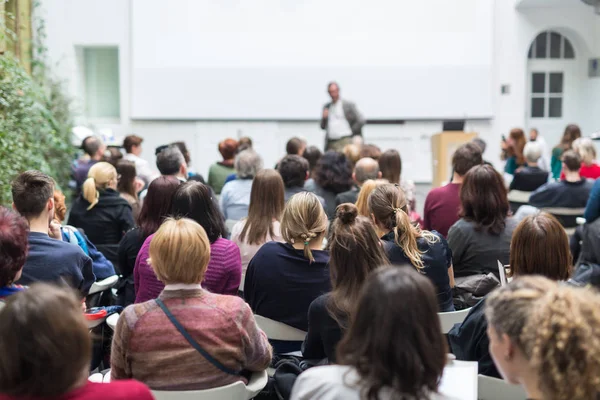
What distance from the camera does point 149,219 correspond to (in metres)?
4.39

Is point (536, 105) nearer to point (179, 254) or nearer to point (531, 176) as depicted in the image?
point (531, 176)

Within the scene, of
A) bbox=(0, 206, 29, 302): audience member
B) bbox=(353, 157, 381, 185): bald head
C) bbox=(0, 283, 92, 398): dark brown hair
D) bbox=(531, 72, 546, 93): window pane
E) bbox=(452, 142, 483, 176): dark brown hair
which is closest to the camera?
bbox=(0, 283, 92, 398): dark brown hair

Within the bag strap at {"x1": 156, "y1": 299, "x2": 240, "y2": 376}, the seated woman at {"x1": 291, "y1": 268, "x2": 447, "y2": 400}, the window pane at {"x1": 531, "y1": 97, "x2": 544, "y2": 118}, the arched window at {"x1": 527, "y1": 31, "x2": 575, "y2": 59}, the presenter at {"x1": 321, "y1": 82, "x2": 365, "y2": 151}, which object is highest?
the arched window at {"x1": 527, "y1": 31, "x2": 575, "y2": 59}

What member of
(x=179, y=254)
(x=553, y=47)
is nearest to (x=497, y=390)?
(x=179, y=254)

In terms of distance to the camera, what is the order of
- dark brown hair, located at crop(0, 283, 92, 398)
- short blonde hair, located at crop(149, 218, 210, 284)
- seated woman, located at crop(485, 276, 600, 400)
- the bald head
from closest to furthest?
seated woman, located at crop(485, 276, 600, 400) → dark brown hair, located at crop(0, 283, 92, 398) → short blonde hair, located at crop(149, 218, 210, 284) → the bald head

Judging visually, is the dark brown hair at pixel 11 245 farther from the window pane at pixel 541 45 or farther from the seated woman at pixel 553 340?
the window pane at pixel 541 45

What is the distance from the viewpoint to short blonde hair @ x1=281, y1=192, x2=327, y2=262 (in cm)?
360

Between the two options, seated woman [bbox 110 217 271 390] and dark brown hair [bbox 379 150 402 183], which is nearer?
seated woman [bbox 110 217 271 390]

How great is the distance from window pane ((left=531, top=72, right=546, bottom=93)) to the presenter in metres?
4.88

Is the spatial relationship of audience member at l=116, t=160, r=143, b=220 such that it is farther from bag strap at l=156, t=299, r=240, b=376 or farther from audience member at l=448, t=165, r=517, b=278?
bag strap at l=156, t=299, r=240, b=376

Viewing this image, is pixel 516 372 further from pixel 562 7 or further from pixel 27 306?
pixel 562 7

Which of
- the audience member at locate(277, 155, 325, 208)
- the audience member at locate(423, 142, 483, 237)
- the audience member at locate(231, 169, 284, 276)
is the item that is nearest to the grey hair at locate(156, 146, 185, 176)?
the audience member at locate(277, 155, 325, 208)

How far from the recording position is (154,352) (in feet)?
8.39

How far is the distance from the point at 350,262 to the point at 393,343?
3.32ft
